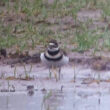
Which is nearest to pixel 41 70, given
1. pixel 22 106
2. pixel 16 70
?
pixel 16 70

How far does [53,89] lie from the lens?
922 cm

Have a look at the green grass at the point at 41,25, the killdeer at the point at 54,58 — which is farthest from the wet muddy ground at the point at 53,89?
the green grass at the point at 41,25

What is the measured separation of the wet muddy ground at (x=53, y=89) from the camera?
27.3 ft

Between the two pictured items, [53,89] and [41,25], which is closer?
[53,89]

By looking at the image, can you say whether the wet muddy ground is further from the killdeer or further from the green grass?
the green grass

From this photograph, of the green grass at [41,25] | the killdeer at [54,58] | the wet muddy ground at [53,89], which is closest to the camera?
the wet muddy ground at [53,89]

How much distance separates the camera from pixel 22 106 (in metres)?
8.21

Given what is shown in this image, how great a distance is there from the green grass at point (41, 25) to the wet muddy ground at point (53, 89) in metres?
0.93

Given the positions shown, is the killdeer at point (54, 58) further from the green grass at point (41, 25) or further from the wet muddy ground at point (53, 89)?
the green grass at point (41, 25)

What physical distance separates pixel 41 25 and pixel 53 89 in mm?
3440

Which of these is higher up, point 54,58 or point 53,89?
point 54,58

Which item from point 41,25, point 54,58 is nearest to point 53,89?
point 54,58

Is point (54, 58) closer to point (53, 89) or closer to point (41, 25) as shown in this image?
point (53, 89)

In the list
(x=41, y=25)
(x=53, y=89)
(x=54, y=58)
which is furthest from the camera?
(x=41, y=25)
